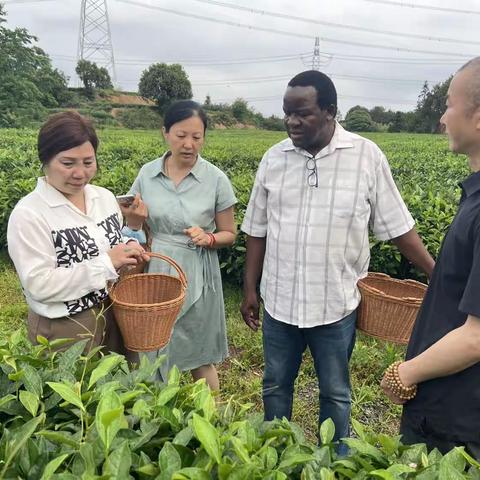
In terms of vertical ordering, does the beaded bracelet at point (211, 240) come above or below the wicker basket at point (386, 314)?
above

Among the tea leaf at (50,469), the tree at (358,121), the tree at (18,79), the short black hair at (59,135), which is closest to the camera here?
the tea leaf at (50,469)

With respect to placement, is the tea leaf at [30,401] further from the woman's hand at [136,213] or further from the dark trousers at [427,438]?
the woman's hand at [136,213]

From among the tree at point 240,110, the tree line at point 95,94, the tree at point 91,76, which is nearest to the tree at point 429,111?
the tree line at point 95,94

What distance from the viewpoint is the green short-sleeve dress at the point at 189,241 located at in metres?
A: 2.49

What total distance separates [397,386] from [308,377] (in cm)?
188

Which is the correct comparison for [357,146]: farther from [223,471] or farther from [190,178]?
[223,471]

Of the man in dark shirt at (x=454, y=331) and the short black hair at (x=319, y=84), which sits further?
the short black hair at (x=319, y=84)

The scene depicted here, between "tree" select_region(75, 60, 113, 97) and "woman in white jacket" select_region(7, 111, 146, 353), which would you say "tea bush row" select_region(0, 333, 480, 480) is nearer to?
"woman in white jacket" select_region(7, 111, 146, 353)

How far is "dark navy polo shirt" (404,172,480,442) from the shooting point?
4.50ft

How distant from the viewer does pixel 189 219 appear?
97.4 inches

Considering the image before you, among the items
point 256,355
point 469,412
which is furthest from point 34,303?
point 256,355

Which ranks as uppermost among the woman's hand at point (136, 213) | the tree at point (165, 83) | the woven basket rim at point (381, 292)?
the tree at point (165, 83)

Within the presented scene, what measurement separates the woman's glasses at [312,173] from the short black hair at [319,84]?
0.73 ft

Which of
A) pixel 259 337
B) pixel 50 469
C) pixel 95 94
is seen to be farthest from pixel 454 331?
pixel 95 94
